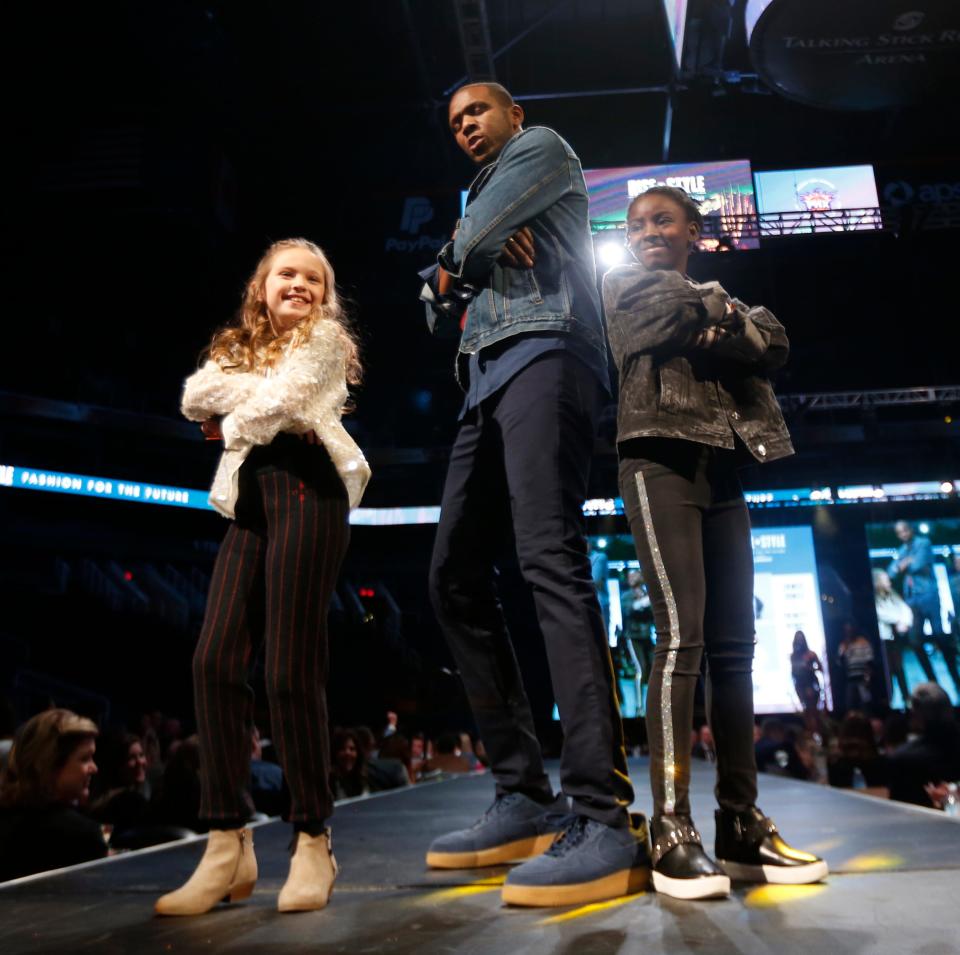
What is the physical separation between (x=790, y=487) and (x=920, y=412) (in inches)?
101

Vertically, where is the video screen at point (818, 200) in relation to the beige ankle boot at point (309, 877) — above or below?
above

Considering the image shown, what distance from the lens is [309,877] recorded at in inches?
50.1

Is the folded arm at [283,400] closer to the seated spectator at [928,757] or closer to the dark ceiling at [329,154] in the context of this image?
the seated spectator at [928,757]

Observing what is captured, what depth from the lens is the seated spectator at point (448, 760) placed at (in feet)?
22.7

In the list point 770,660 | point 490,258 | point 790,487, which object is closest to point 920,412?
point 790,487

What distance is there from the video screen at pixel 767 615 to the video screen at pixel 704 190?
3915 millimetres

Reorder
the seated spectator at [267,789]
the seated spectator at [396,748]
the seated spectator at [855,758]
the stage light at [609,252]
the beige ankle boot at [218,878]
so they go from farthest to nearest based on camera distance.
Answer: the stage light at [609,252] → the seated spectator at [396,748] → the seated spectator at [855,758] → the seated spectator at [267,789] → the beige ankle boot at [218,878]

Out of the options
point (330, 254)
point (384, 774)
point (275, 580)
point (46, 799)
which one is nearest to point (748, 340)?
point (275, 580)

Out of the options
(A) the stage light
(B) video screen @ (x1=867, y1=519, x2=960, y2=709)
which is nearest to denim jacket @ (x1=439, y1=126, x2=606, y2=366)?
(A) the stage light

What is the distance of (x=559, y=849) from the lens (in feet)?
4.30

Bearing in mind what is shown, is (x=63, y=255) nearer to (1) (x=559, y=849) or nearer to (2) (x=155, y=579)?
(2) (x=155, y=579)

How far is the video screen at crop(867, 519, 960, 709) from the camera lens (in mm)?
10633

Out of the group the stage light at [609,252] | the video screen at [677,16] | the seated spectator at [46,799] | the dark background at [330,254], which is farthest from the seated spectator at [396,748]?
the video screen at [677,16]

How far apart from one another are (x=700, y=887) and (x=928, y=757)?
3.10 m
